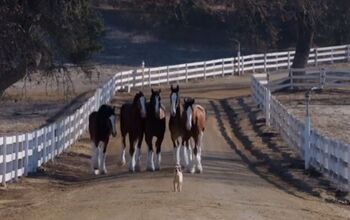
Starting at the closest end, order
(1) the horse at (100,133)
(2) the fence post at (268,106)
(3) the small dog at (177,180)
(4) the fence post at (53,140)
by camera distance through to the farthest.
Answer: (3) the small dog at (177,180)
(1) the horse at (100,133)
(4) the fence post at (53,140)
(2) the fence post at (268,106)

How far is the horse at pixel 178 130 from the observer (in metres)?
24.0

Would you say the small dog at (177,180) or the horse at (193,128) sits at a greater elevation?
the horse at (193,128)

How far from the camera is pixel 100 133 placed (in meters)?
25.3

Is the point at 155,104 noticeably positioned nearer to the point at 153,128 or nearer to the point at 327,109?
the point at 153,128

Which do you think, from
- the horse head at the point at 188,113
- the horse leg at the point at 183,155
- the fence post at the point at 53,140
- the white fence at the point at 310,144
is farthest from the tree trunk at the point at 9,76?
the white fence at the point at 310,144

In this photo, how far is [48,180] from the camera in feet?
79.7

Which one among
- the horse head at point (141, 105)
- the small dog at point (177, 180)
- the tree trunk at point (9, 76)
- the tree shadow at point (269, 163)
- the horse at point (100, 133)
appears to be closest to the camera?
the small dog at point (177, 180)

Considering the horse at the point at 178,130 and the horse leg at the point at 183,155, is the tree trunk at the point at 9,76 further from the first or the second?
the horse leg at the point at 183,155

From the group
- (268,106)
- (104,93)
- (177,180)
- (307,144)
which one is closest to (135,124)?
(307,144)

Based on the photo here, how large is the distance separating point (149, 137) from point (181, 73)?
35.6 metres

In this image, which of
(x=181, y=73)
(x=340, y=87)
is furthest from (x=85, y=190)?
(x=181, y=73)

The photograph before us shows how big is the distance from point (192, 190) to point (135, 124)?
18.4 feet

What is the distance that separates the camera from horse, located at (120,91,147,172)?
80.5 feet

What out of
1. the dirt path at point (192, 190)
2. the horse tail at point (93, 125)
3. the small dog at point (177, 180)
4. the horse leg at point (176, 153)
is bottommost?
the dirt path at point (192, 190)
